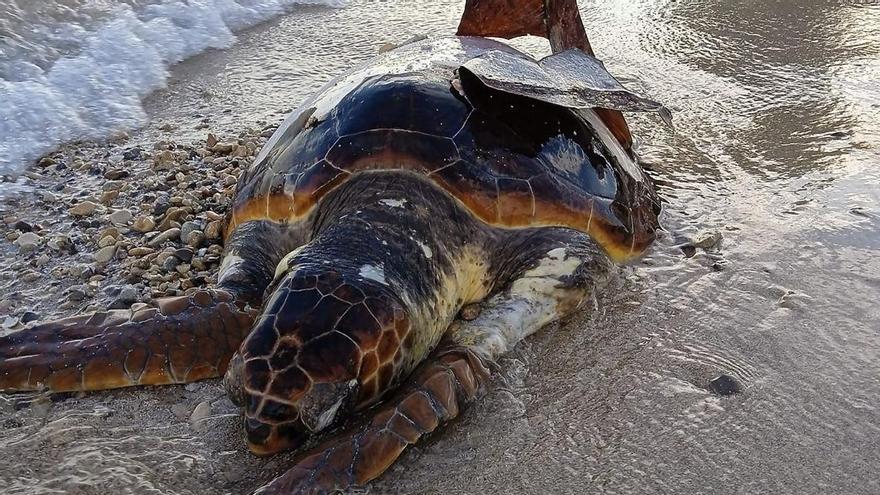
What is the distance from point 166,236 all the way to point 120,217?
322mm

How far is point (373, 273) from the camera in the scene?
2373 mm

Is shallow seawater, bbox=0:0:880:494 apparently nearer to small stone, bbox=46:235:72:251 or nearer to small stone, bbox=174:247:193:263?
small stone, bbox=174:247:193:263

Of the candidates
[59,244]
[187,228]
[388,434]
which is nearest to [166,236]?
[187,228]

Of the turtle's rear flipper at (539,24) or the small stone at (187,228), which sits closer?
the small stone at (187,228)

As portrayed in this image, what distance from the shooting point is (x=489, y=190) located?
282 cm

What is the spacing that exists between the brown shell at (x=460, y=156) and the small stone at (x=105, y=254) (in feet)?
1.78

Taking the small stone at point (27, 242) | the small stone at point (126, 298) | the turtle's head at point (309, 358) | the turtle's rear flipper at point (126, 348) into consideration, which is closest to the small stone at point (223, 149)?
the small stone at point (27, 242)

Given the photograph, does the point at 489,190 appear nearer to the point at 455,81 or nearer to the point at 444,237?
the point at 444,237

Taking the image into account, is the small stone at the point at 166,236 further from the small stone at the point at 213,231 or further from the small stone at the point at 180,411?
the small stone at the point at 180,411

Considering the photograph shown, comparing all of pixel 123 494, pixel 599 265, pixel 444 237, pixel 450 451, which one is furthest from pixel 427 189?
pixel 123 494

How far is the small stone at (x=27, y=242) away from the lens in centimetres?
340

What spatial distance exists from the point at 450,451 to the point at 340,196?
101cm

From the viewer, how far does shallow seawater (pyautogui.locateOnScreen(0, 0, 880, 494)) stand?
7.12 feet

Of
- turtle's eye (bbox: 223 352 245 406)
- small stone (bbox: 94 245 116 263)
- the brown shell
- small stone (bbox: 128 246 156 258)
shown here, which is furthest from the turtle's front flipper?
small stone (bbox: 94 245 116 263)
